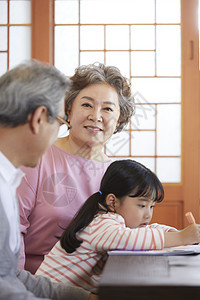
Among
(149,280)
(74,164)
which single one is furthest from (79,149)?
(149,280)

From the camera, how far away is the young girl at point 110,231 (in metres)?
1.34

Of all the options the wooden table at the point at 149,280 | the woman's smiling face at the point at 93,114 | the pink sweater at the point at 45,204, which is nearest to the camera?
the wooden table at the point at 149,280

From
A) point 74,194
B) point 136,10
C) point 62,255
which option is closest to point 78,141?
point 74,194

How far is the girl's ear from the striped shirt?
76mm

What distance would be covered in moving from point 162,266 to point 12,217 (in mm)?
374

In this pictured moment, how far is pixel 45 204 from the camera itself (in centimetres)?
180

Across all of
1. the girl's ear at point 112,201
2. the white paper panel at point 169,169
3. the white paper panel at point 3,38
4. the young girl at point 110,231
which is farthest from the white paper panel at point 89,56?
the girl's ear at point 112,201

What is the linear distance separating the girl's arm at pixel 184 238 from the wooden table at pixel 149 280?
0.77 ft

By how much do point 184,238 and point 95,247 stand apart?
0.91ft

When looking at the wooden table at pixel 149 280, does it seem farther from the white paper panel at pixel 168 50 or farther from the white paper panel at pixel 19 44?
the white paper panel at pixel 19 44

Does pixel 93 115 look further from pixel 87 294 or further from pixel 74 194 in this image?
pixel 87 294

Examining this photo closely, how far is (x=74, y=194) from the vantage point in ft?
6.08

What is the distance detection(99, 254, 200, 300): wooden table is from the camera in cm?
83

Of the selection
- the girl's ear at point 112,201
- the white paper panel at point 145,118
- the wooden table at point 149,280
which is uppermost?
the white paper panel at point 145,118
